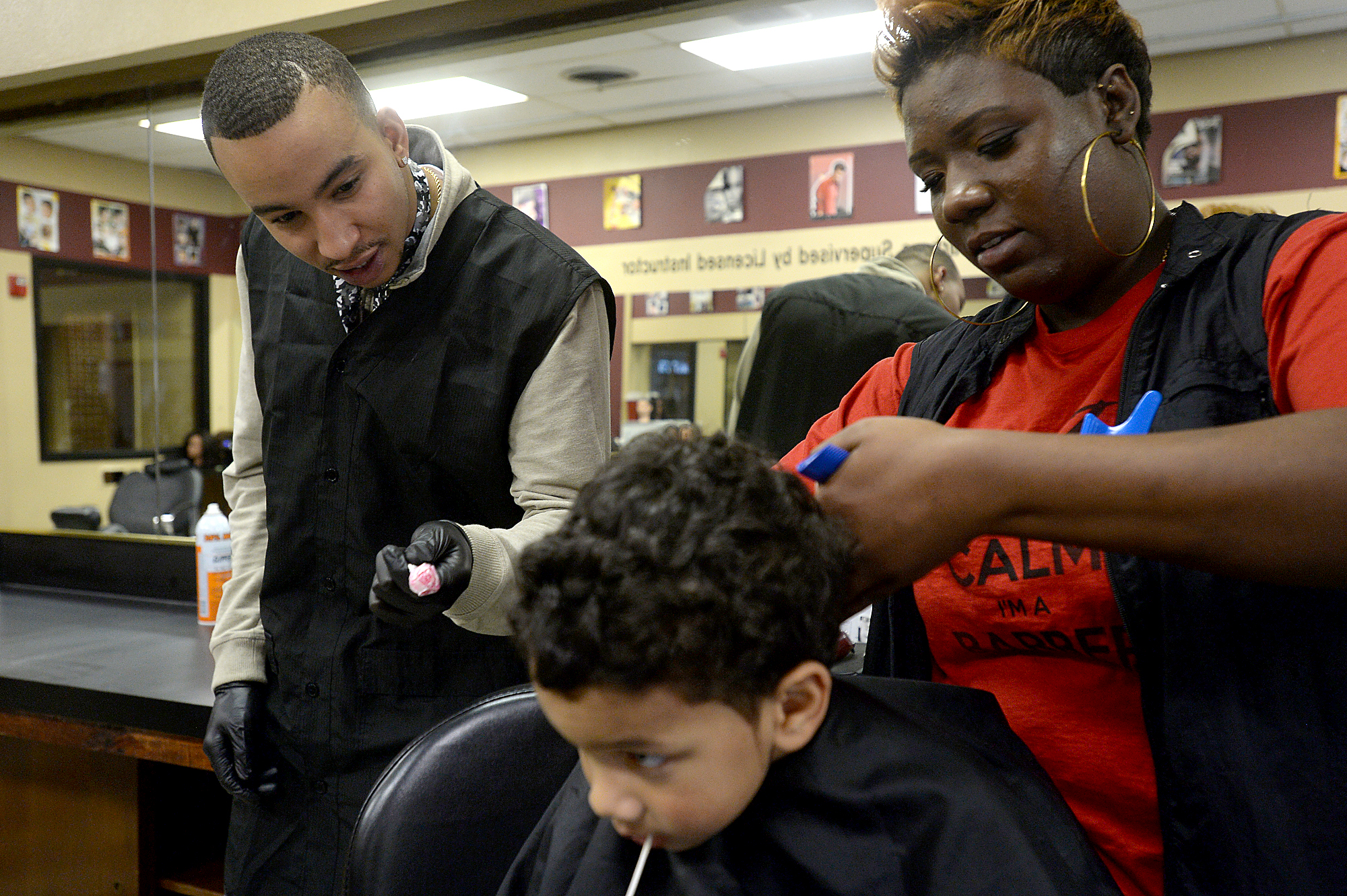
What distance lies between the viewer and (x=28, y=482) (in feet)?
11.9

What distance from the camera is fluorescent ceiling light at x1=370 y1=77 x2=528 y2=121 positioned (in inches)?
119

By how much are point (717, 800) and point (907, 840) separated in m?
0.16

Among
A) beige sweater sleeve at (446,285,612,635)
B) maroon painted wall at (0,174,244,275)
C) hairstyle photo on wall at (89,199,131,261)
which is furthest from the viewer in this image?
hairstyle photo on wall at (89,199,131,261)

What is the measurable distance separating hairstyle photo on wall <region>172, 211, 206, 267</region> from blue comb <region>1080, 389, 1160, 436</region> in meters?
2.98

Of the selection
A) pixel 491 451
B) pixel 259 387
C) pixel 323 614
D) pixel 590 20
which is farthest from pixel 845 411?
pixel 590 20

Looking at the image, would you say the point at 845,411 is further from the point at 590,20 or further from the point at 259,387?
the point at 590,20

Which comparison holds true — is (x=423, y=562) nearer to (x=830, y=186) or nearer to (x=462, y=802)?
(x=462, y=802)

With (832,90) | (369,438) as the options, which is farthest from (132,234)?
(832,90)

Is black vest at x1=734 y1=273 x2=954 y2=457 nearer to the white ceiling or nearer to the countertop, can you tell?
the white ceiling

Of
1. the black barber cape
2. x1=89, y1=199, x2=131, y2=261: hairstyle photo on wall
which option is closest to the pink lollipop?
the black barber cape

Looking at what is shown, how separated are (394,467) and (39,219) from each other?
2907 mm

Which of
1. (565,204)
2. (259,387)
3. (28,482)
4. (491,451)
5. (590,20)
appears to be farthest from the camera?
(565,204)

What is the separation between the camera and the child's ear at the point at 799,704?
0.75 metres

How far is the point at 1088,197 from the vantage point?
905 mm
